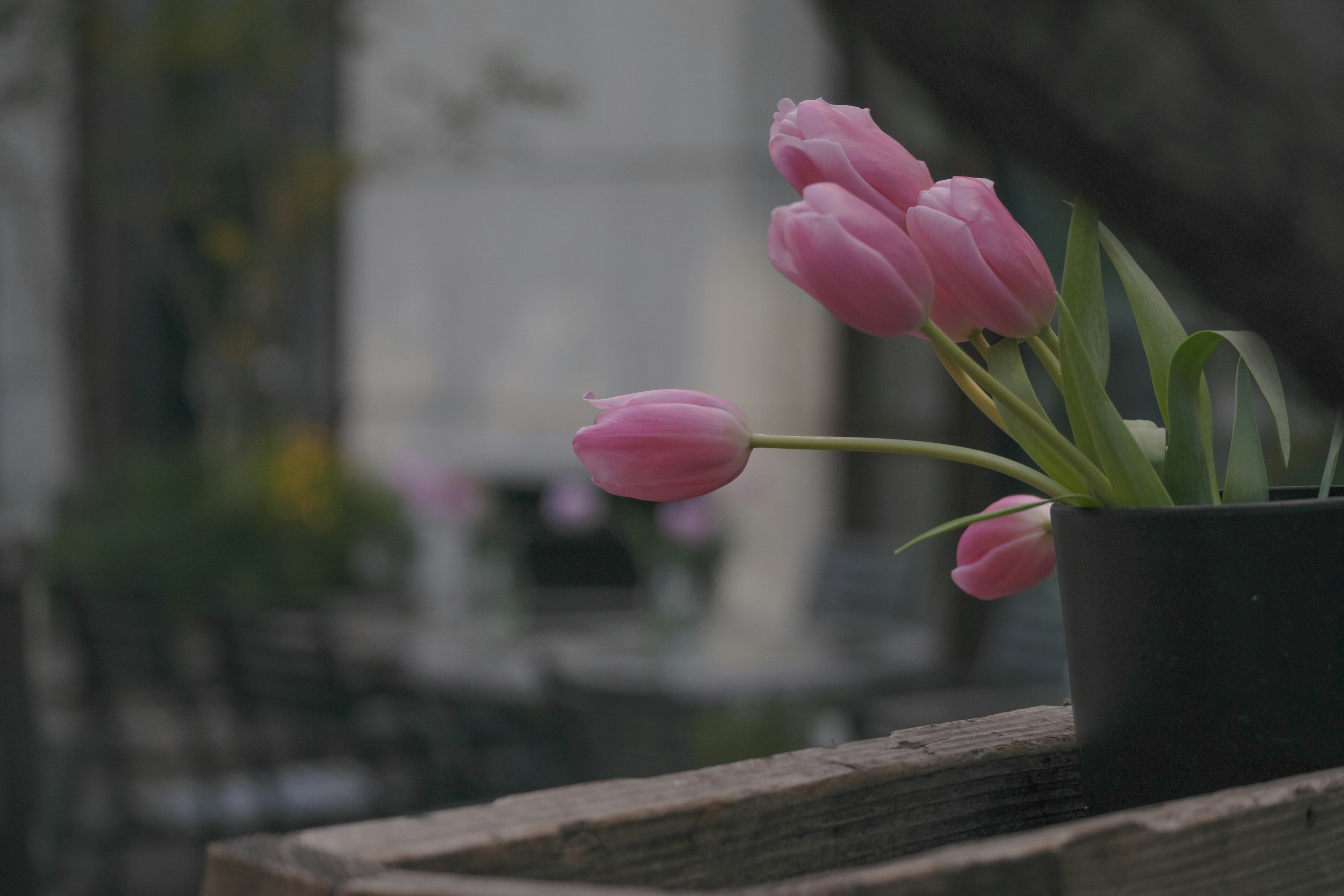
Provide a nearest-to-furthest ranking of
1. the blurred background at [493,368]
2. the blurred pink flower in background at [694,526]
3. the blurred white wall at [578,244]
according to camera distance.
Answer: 1. the blurred background at [493,368]
2. the blurred pink flower in background at [694,526]
3. the blurred white wall at [578,244]

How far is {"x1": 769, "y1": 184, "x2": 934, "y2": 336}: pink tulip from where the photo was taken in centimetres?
41

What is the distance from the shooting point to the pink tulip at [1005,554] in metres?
0.54

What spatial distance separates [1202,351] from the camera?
0.47 meters

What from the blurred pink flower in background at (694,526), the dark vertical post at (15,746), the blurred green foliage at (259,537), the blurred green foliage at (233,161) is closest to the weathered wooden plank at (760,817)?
the dark vertical post at (15,746)

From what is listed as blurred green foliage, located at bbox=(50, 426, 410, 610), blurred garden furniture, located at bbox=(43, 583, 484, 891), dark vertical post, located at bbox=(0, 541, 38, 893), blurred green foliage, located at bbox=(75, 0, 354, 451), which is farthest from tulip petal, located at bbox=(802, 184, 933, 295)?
blurred green foliage, located at bbox=(75, 0, 354, 451)

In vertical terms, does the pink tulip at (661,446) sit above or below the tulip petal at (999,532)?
above

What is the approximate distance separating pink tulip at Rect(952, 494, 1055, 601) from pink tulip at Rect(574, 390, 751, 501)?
0.13m

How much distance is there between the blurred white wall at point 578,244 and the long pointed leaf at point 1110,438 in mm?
5539

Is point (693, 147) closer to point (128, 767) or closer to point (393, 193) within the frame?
point (393, 193)

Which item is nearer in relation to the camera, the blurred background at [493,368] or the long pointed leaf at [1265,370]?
the blurred background at [493,368]

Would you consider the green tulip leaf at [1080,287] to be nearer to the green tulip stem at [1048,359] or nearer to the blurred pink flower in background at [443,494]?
the green tulip stem at [1048,359]

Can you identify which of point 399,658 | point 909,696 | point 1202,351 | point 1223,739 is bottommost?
point 909,696

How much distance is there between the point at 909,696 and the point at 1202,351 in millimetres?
3618

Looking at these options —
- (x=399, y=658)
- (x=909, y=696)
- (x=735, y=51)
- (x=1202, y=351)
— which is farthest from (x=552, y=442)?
(x=1202, y=351)
